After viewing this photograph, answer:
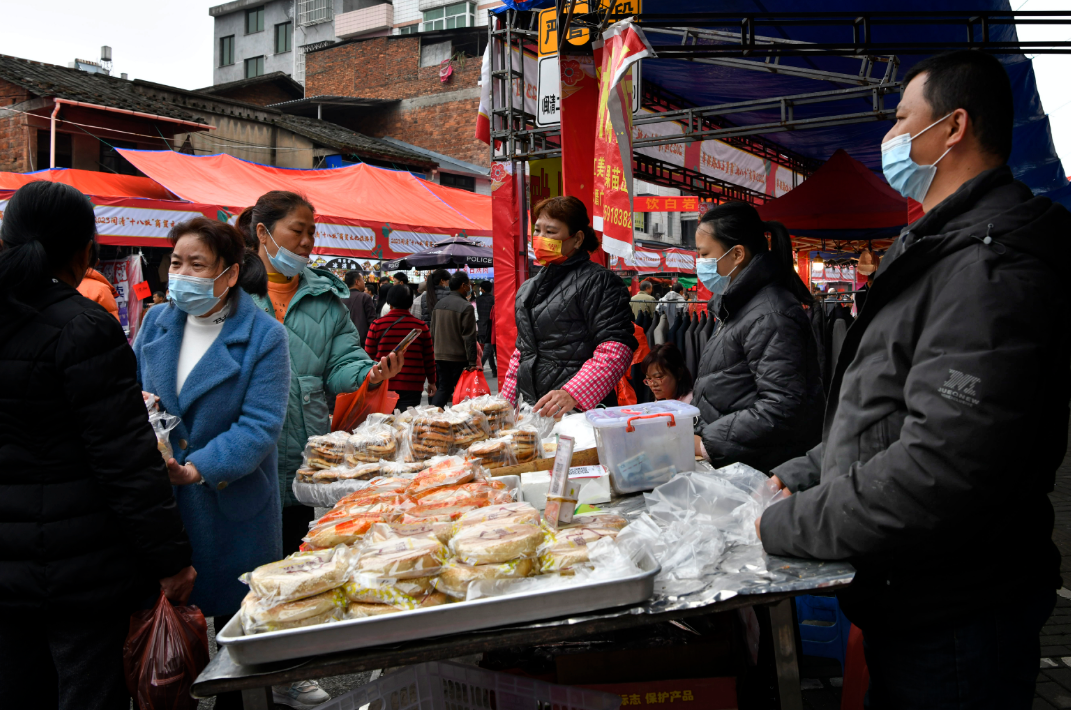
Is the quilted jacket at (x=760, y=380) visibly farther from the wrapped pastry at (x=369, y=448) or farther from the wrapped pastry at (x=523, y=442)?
the wrapped pastry at (x=369, y=448)

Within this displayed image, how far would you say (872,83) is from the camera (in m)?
6.11

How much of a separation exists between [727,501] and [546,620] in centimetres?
78

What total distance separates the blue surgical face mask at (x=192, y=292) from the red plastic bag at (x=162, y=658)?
103 centimetres

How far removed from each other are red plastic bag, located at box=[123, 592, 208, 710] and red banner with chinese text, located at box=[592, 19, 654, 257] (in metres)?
2.97

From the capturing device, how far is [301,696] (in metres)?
3.21

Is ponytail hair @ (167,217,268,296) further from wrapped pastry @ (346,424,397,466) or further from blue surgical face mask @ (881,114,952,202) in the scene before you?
blue surgical face mask @ (881,114,952,202)

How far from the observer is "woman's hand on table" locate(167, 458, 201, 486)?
2323 millimetres

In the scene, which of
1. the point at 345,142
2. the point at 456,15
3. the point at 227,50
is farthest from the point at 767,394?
Answer: the point at 227,50

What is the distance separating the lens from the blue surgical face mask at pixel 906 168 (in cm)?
166

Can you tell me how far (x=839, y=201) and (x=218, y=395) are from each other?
26.5ft

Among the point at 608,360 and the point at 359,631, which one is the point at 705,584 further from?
the point at 608,360

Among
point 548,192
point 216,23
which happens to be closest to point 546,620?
point 548,192

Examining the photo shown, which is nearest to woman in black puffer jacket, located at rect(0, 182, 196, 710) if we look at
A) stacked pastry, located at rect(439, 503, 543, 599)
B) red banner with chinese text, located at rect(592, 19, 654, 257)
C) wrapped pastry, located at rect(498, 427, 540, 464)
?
stacked pastry, located at rect(439, 503, 543, 599)

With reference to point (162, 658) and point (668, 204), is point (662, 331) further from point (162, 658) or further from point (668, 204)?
point (668, 204)
